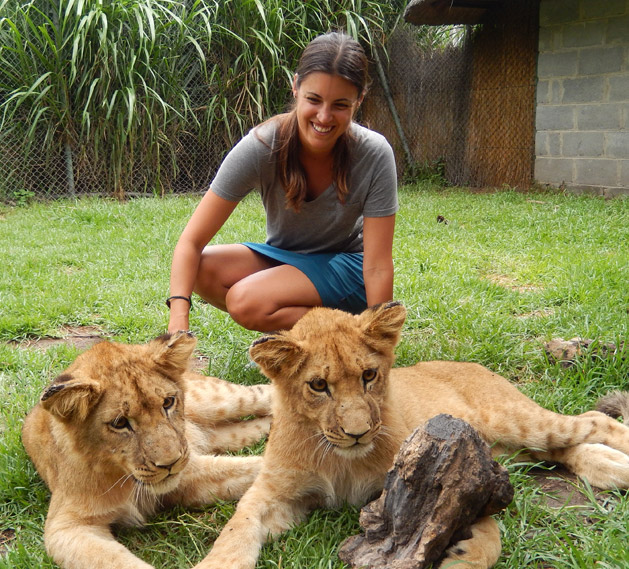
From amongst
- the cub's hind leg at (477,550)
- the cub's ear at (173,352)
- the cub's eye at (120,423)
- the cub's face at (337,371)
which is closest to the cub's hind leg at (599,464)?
the cub's hind leg at (477,550)

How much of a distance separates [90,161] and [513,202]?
602 cm

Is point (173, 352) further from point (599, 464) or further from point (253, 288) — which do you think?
point (599, 464)

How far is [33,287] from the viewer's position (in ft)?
17.9

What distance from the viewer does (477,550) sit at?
6.89 feet

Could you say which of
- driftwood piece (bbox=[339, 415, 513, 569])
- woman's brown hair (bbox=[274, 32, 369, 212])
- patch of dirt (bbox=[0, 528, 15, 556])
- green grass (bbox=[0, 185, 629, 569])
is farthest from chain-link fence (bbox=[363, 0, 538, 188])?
patch of dirt (bbox=[0, 528, 15, 556])

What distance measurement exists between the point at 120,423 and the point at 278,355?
0.60 metres

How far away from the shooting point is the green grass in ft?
7.95

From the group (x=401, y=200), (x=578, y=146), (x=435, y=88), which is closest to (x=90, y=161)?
(x=401, y=200)

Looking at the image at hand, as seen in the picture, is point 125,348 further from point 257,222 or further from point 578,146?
point 578,146

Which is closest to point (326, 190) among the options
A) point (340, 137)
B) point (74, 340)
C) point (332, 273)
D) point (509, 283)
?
point (340, 137)

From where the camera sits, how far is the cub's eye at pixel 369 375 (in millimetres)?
2517

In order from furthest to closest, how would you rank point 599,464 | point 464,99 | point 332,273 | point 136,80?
1. point 464,99
2. point 136,80
3. point 332,273
4. point 599,464

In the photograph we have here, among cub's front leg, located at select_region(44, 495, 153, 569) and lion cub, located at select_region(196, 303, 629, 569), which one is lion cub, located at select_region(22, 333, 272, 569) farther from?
lion cub, located at select_region(196, 303, 629, 569)

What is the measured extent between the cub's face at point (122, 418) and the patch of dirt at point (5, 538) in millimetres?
441
